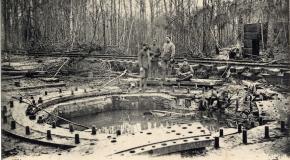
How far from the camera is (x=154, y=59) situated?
47.3ft

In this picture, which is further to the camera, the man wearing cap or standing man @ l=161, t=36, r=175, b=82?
the man wearing cap

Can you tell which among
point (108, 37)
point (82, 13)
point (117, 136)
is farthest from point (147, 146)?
point (108, 37)

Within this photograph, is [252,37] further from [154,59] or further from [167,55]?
[154,59]

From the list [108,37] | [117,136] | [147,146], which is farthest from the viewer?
[108,37]

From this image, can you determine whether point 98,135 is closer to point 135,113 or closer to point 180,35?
point 135,113

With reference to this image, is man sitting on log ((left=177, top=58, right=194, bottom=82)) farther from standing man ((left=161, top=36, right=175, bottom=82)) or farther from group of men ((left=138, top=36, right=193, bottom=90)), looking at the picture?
standing man ((left=161, top=36, right=175, bottom=82))

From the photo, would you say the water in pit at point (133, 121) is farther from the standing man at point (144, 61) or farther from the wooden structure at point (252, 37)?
A: the wooden structure at point (252, 37)

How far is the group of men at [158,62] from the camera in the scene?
44.3 ft

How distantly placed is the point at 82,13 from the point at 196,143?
10558 mm

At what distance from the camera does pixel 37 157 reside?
766 centimetres

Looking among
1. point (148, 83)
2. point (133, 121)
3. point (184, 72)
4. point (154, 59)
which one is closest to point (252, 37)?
point (184, 72)

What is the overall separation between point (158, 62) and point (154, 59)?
9.9 inches

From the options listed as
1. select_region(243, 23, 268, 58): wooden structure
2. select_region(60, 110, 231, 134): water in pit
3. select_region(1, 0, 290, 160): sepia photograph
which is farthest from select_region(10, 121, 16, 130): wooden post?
select_region(243, 23, 268, 58): wooden structure

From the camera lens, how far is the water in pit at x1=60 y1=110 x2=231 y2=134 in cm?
1041
